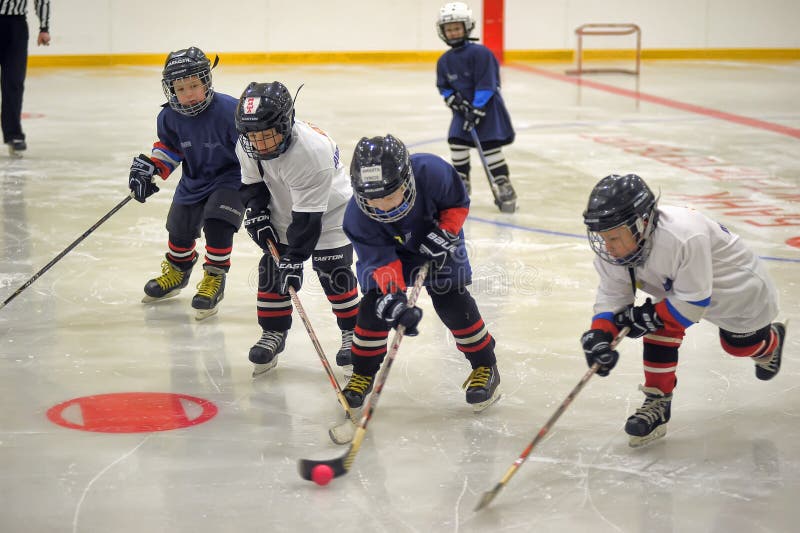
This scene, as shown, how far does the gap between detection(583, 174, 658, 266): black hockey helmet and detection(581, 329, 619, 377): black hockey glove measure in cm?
23

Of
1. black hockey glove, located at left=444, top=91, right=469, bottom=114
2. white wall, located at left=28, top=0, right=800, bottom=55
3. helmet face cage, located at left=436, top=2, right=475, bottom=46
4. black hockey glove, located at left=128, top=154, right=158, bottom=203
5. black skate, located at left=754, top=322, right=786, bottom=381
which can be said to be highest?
white wall, located at left=28, top=0, right=800, bottom=55

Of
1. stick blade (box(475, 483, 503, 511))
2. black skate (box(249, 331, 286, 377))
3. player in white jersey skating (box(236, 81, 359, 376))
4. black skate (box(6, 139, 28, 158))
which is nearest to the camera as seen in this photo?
stick blade (box(475, 483, 503, 511))

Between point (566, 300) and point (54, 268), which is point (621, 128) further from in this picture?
point (54, 268)

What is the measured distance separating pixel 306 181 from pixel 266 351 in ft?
2.00

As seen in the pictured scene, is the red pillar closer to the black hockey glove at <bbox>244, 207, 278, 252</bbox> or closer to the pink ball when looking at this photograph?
the black hockey glove at <bbox>244, 207, 278, 252</bbox>

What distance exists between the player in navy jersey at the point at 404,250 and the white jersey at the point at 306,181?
0.30 metres

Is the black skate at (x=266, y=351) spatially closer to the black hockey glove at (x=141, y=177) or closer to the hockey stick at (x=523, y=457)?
the black hockey glove at (x=141, y=177)

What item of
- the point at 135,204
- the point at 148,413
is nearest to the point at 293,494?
the point at 148,413

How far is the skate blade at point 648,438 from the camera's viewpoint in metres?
2.97

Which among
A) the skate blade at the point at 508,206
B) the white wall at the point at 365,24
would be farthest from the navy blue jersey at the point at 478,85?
the white wall at the point at 365,24

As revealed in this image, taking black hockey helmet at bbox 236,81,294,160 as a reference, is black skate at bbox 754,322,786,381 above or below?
below

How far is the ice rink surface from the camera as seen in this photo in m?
2.61

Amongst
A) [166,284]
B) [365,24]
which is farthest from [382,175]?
[365,24]

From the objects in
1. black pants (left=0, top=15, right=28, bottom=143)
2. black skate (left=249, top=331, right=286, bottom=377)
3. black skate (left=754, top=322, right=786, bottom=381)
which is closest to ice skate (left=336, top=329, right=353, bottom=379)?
black skate (left=249, top=331, right=286, bottom=377)
